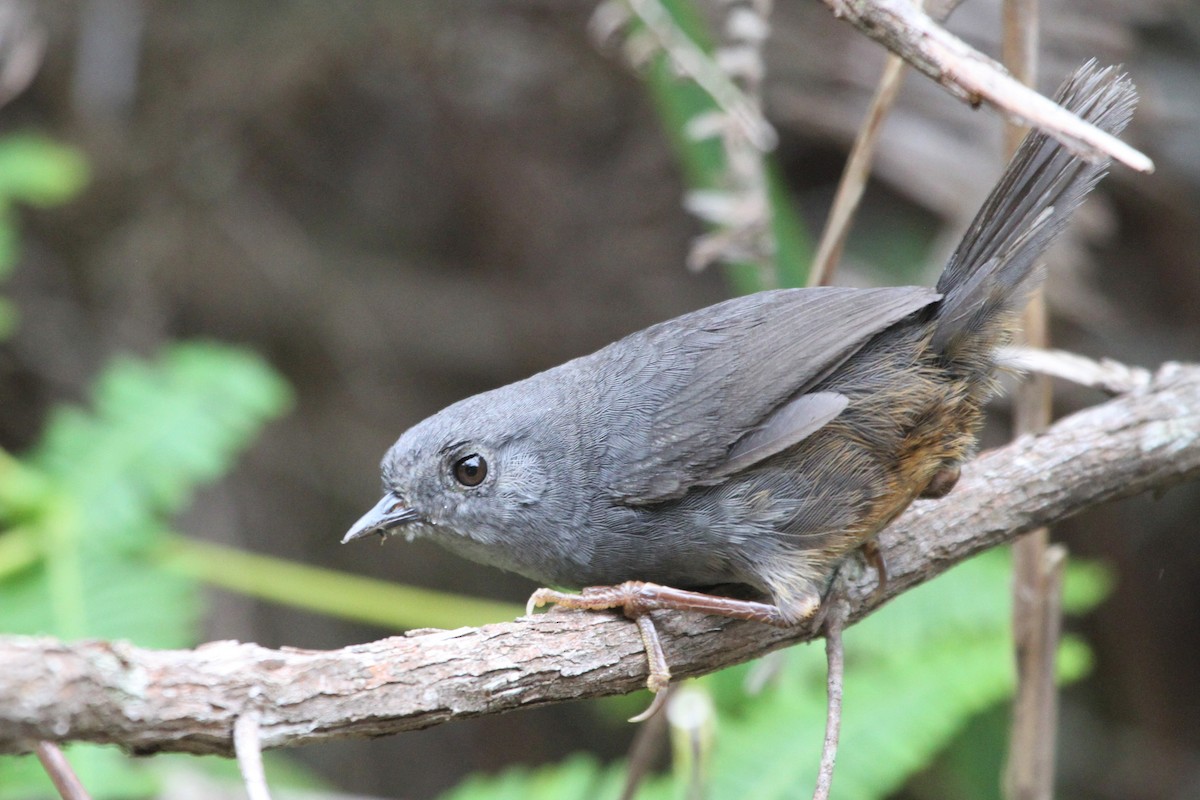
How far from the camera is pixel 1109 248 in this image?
522cm

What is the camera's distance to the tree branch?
1.71 metres

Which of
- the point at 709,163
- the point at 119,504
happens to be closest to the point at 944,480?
the point at 709,163

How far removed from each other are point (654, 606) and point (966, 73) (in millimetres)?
1216

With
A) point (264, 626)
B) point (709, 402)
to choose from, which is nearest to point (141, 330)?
point (264, 626)

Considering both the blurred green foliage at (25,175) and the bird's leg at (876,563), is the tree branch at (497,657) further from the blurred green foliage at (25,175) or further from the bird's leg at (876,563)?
the blurred green foliage at (25,175)

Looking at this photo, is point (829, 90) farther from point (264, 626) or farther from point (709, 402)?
point (264, 626)

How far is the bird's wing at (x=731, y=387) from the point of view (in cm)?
266

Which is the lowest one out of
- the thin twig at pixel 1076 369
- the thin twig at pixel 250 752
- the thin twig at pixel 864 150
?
the thin twig at pixel 250 752

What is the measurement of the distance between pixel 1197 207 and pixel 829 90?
5.46 feet

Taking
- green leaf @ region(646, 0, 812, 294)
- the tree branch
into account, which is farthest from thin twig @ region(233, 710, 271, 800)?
green leaf @ region(646, 0, 812, 294)

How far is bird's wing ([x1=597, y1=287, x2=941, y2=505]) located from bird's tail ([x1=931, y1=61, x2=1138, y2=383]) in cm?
10

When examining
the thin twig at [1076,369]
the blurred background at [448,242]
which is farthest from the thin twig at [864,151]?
the blurred background at [448,242]

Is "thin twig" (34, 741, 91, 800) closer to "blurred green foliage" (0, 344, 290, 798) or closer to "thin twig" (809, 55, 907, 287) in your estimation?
"blurred green foliage" (0, 344, 290, 798)

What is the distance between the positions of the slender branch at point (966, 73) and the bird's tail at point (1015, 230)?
2.37ft
